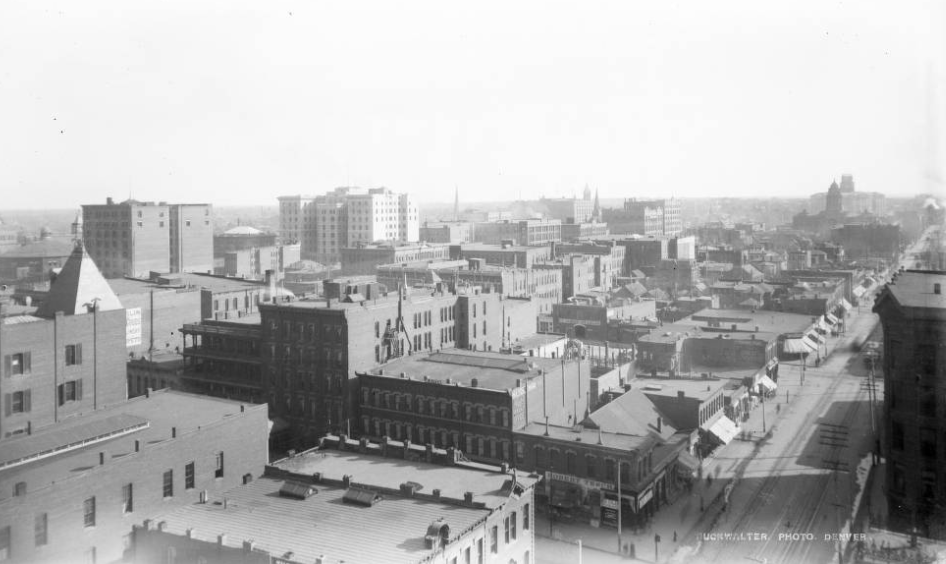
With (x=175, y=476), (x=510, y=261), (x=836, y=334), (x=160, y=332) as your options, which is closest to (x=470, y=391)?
(x=175, y=476)

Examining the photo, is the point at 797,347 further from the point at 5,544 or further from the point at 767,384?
the point at 5,544

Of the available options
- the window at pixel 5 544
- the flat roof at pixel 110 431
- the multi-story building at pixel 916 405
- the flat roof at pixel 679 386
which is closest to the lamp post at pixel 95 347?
the flat roof at pixel 110 431

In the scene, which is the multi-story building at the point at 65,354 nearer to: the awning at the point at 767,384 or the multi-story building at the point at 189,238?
the awning at the point at 767,384

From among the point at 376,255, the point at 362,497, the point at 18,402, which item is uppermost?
the point at 376,255

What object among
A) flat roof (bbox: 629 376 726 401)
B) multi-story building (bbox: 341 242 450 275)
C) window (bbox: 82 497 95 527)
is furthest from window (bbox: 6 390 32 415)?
multi-story building (bbox: 341 242 450 275)

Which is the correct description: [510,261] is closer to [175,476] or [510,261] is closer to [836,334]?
[836,334]

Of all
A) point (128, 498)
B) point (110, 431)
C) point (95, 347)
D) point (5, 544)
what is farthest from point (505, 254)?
point (5, 544)

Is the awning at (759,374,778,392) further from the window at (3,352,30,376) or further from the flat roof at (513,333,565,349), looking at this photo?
the window at (3,352,30,376)
